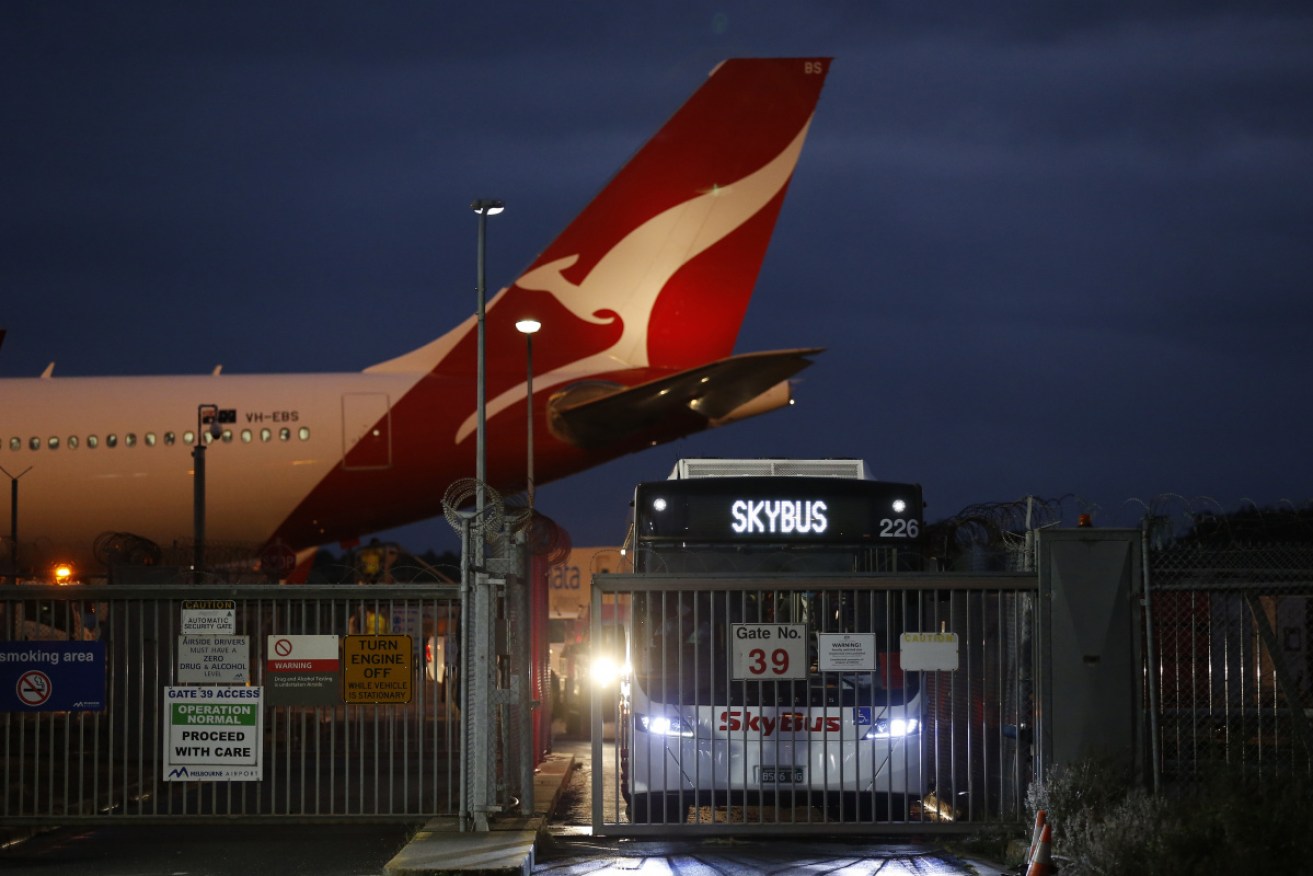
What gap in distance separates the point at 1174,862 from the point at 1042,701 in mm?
3250

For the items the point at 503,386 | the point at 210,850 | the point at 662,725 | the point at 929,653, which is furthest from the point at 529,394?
the point at 929,653

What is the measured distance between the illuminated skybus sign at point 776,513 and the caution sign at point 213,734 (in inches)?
151

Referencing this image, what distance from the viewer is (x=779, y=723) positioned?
11820 millimetres

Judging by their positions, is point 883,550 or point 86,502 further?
point 86,502

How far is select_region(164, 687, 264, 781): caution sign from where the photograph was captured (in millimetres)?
12000

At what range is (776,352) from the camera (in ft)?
71.4

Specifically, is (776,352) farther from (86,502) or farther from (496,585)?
(86,502)

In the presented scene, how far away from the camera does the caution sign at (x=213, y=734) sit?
12000 mm

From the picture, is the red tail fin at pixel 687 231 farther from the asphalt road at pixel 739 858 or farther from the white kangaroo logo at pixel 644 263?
the asphalt road at pixel 739 858

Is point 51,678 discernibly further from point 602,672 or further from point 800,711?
point 800,711

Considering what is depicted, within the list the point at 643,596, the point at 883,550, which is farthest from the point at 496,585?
the point at 883,550

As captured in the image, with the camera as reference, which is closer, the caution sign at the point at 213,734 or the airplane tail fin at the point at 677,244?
the caution sign at the point at 213,734

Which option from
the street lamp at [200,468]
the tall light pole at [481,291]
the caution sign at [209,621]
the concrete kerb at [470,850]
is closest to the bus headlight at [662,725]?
the concrete kerb at [470,850]

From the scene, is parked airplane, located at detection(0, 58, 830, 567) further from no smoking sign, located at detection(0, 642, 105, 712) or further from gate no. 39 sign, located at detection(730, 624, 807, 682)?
gate no. 39 sign, located at detection(730, 624, 807, 682)
